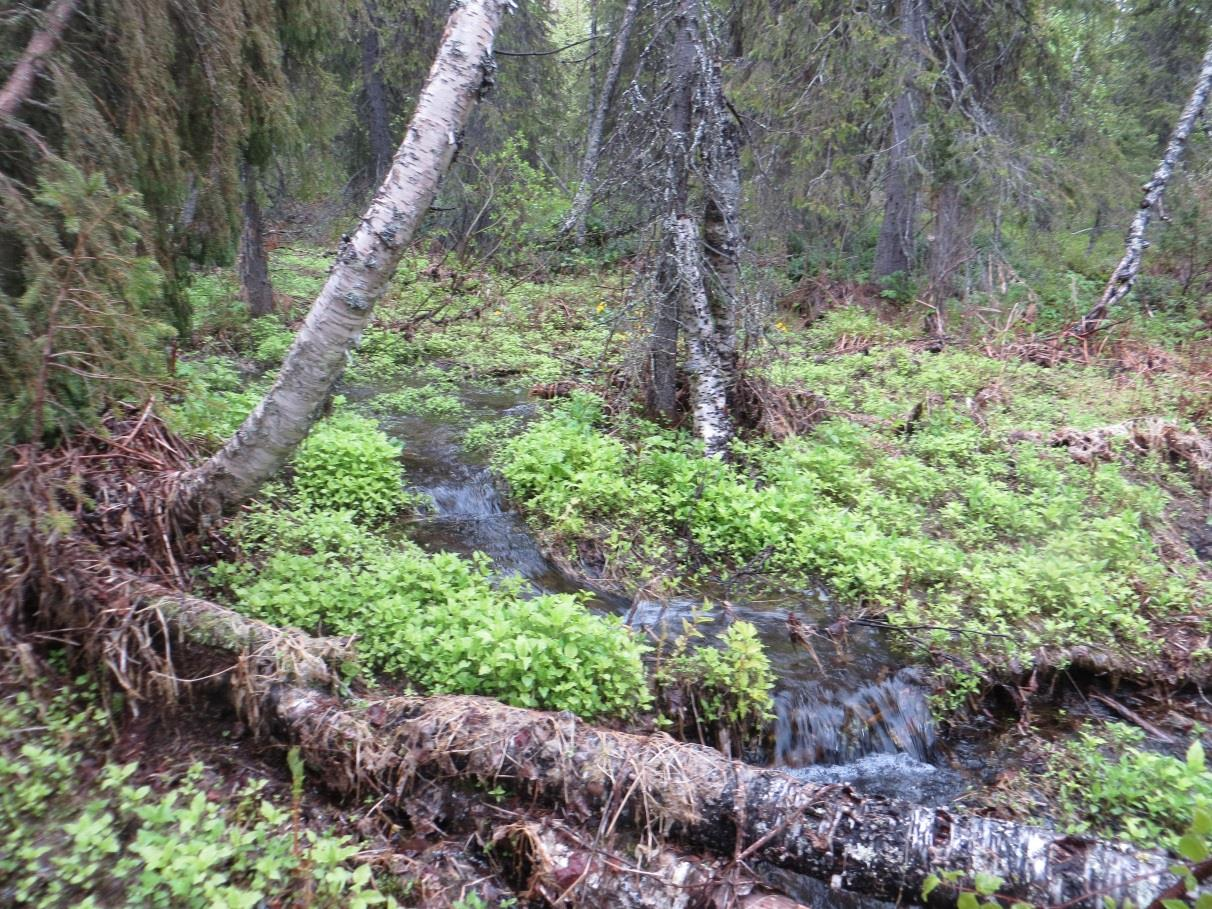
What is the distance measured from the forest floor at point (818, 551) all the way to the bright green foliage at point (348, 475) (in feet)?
0.54

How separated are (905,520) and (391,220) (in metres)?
5.07

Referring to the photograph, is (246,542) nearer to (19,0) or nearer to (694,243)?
(19,0)

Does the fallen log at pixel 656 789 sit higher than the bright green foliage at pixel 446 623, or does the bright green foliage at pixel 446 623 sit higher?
the bright green foliage at pixel 446 623

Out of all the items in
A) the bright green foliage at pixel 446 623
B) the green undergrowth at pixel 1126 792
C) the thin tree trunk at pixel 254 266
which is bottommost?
the green undergrowth at pixel 1126 792

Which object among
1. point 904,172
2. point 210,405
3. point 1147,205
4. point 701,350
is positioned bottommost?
point 210,405

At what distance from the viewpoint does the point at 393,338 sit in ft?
37.6

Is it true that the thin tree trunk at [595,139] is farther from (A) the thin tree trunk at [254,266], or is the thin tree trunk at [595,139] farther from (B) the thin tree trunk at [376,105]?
(B) the thin tree trunk at [376,105]

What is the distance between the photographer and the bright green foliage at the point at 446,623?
158 inches

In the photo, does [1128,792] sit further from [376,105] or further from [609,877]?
[376,105]

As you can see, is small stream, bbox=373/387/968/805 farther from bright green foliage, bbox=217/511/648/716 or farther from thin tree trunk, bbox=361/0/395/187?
thin tree trunk, bbox=361/0/395/187

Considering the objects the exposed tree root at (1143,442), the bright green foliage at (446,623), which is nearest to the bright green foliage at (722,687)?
the bright green foliage at (446,623)

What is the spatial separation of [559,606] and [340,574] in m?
1.61

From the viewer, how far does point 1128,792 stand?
13.4 ft

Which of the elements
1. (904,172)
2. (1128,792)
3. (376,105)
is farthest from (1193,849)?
(376,105)
